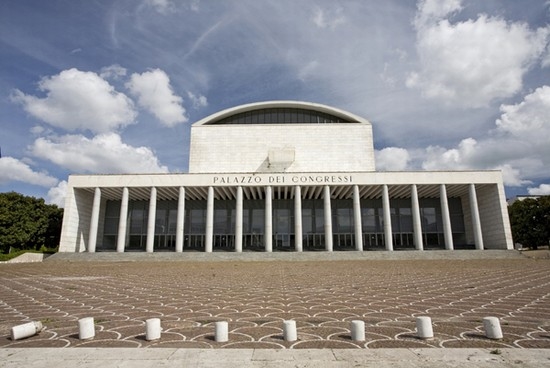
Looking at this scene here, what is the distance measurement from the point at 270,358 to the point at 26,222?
5387 cm

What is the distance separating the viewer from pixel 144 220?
174ft

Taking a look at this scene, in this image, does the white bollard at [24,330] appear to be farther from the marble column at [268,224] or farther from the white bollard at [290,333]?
the marble column at [268,224]

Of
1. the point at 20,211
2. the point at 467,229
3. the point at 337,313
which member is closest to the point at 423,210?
the point at 467,229

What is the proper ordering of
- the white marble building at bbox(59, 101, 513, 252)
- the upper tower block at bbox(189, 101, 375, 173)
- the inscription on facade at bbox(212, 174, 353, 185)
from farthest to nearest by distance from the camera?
1. the upper tower block at bbox(189, 101, 375, 173)
2. the inscription on facade at bbox(212, 174, 353, 185)
3. the white marble building at bbox(59, 101, 513, 252)

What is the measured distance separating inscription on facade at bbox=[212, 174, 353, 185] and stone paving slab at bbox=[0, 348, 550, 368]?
3941 centimetres

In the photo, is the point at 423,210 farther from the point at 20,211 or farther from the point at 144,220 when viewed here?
the point at 20,211

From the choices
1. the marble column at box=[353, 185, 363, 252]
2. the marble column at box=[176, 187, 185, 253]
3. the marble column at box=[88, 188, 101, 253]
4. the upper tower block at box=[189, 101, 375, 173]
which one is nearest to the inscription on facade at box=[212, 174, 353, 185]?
the marble column at box=[353, 185, 363, 252]

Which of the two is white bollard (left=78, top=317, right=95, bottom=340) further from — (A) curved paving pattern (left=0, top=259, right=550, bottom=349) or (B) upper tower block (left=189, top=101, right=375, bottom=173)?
(B) upper tower block (left=189, top=101, right=375, bottom=173)

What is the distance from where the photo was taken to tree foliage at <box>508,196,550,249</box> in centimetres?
5388

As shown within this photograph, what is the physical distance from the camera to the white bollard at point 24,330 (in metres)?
6.11

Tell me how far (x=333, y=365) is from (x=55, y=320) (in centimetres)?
709

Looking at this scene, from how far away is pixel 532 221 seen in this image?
185 feet

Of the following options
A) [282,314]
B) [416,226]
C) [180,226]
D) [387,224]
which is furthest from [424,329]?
[180,226]

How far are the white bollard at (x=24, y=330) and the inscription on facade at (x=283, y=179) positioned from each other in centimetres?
3808
